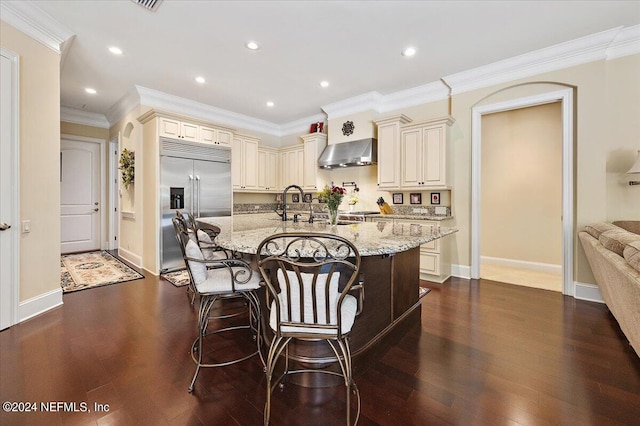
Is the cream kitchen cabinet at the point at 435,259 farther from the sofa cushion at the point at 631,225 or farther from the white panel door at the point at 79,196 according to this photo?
the white panel door at the point at 79,196

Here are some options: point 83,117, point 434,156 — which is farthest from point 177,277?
point 83,117

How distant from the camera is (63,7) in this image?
8.57ft

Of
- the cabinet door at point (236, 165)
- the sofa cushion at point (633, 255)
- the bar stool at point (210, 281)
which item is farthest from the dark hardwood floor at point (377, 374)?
the cabinet door at point (236, 165)

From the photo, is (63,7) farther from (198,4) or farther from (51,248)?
(51,248)

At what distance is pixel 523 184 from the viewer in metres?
4.86

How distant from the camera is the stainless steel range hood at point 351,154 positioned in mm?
4711

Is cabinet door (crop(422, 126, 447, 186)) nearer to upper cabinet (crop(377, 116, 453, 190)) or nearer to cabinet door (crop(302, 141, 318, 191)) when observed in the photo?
upper cabinet (crop(377, 116, 453, 190))

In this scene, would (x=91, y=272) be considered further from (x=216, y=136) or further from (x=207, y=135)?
(x=216, y=136)

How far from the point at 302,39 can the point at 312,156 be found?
2.63 meters

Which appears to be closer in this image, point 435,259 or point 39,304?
point 39,304

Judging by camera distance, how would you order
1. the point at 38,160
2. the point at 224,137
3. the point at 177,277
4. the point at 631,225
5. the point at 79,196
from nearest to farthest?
1. the point at 38,160
2. the point at 631,225
3. the point at 177,277
4. the point at 224,137
5. the point at 79,196

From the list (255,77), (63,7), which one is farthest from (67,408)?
(255,77)

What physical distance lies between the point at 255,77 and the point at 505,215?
16.0 feet

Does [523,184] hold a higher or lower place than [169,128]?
lower
